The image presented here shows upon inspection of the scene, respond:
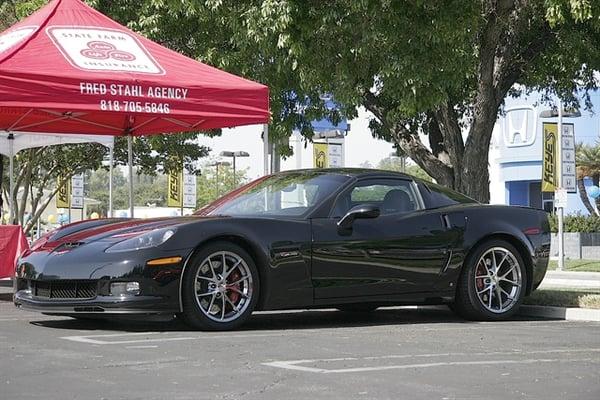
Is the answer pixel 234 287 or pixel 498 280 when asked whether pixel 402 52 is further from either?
pixel 234 287

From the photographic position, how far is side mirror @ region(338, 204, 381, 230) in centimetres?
Answer: 828

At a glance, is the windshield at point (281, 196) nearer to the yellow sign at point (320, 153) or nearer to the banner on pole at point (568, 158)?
the banner on pole at point (568, 158)

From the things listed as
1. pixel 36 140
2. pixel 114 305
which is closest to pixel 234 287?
pixel 114 305

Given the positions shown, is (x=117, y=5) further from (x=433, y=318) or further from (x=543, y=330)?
(x=543, y=330)

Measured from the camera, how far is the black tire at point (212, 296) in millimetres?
7633

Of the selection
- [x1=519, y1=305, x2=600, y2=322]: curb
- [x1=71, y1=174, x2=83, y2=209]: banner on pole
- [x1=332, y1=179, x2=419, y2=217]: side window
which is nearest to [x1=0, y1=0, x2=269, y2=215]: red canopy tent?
[x1=332, y1=179, x2=419, y2=217]: side window

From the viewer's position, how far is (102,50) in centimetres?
1166

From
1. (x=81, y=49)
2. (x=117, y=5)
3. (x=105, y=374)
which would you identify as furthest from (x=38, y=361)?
(x=117, y=5)

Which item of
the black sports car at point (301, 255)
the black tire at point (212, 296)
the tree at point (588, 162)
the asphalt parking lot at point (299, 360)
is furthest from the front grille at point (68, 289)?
the tree at point (588, 162)

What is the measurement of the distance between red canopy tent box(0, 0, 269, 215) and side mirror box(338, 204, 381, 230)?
12.3 feet

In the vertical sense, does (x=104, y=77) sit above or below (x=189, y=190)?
above

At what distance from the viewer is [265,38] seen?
14.6m

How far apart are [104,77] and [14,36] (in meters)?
1.47

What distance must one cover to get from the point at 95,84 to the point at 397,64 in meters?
4.61
